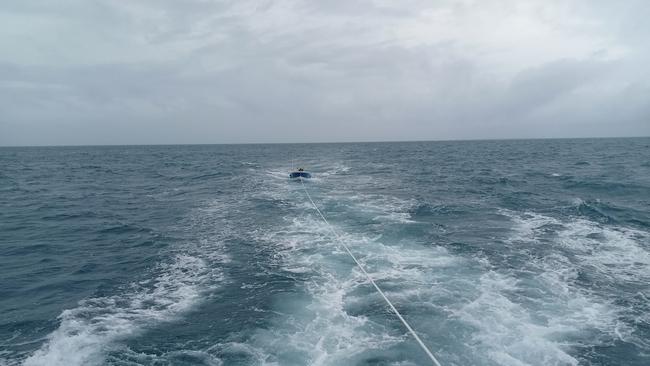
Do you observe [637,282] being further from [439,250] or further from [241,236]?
[241,236]

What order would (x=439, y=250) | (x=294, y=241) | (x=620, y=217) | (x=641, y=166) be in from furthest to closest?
(x=641, y=166), (x=620, y=217), (x=294, y=241), (x=439, y=250)

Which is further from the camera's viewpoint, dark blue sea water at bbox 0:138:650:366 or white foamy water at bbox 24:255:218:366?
dark blue sea water at bbox 0:138:650:366

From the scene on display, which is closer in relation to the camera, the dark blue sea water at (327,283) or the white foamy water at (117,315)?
the white foamy water at (117,315)

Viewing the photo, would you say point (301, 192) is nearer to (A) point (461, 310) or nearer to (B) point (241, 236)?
(B) point (241, 236)

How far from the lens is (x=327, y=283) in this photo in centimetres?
1573

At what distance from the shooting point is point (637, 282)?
15.2m

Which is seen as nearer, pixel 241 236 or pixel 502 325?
pixel 502 325

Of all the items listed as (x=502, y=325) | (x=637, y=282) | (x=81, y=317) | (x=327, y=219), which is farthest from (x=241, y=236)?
(x=637, y=282)

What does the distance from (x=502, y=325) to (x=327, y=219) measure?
15.9 m

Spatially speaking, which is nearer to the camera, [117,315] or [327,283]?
[117,315]

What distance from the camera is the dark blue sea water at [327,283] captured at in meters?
11.0

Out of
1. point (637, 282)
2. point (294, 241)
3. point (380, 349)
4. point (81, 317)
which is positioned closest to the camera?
point (380, 349)

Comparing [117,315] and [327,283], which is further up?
[327,283]

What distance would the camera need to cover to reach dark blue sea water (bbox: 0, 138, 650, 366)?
11.0 m
